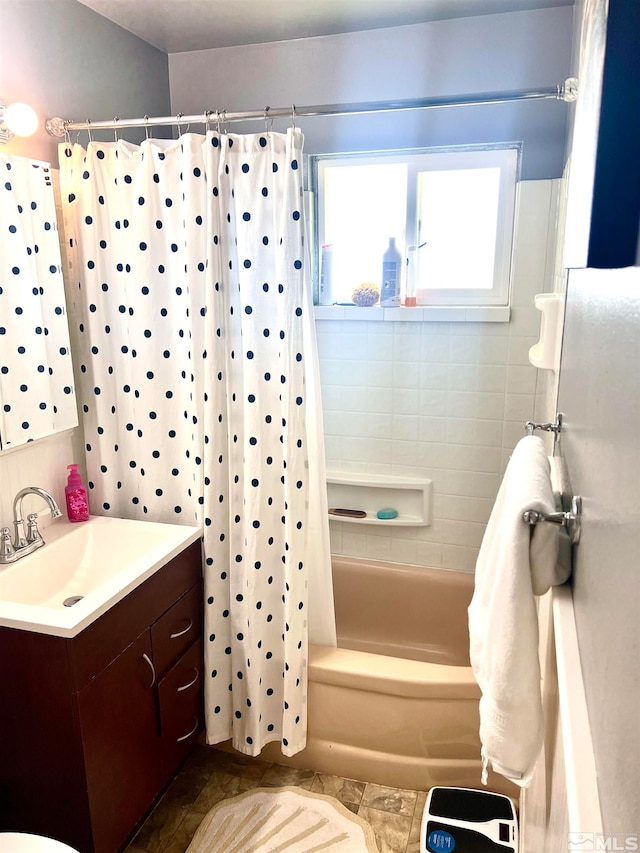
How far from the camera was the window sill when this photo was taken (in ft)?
8.29

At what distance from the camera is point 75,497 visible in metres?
2.09

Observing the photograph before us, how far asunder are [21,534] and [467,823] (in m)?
1.58

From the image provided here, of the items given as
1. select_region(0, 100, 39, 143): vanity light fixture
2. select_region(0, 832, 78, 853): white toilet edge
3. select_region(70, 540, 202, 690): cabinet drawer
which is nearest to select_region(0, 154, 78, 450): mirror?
select_region(0, 100, 39, 143): vanity light fixture

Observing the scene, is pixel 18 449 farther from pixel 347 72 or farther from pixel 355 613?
pixel 347 72

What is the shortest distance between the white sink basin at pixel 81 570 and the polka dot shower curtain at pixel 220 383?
147mm

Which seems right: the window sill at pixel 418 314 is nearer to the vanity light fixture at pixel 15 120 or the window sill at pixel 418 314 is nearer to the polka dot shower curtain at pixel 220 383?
the polka dot shower curtain at pixel 220 383

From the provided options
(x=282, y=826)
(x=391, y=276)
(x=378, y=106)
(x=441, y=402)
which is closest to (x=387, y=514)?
(x=441, y=402)

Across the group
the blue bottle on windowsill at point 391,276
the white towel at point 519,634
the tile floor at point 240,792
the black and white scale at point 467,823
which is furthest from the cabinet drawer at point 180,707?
the blue bottle on windowsill at point 391,276

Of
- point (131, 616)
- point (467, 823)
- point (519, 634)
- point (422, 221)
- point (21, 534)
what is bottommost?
point (467, 823)

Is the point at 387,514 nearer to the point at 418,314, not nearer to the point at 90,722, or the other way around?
the point at 418,314

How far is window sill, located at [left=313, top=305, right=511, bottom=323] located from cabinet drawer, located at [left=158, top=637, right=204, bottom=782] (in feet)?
4.70

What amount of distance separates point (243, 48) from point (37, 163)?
1.17 metres

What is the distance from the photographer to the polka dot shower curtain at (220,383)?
188 centimetres

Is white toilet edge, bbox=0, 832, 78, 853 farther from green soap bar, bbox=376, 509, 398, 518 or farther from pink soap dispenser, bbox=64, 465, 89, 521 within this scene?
green soap bar, bbox=376, 509, 398, 518
